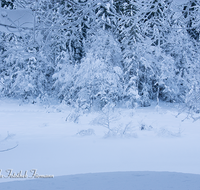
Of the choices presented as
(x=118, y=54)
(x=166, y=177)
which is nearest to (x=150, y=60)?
(x=118, y=54)

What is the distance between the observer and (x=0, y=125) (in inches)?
398

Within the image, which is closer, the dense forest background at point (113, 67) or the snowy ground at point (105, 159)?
the snowy ground at point (105, 159)

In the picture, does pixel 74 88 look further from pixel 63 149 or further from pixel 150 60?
pixel 63 149

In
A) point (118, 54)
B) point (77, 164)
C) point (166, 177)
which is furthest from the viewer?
point (118, 54)

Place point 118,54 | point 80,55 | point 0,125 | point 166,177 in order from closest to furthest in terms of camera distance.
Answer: point 166,177 → point 0,125 → point 118,54 → point 80,55

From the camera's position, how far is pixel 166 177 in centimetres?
450

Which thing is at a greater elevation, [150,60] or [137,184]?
[150,60]

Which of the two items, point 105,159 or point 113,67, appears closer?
point 105,159

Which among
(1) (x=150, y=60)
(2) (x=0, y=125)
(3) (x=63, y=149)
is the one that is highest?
(1) (x=150, y=60)

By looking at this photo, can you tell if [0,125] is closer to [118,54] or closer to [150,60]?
[118,54]

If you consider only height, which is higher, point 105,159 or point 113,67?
point 113,67

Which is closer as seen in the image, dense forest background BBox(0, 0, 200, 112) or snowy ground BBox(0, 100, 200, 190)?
snowy ground BBox(0, 100, 200, 190)

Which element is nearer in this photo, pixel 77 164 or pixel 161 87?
pixel 77 164

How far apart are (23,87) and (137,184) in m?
16.5
